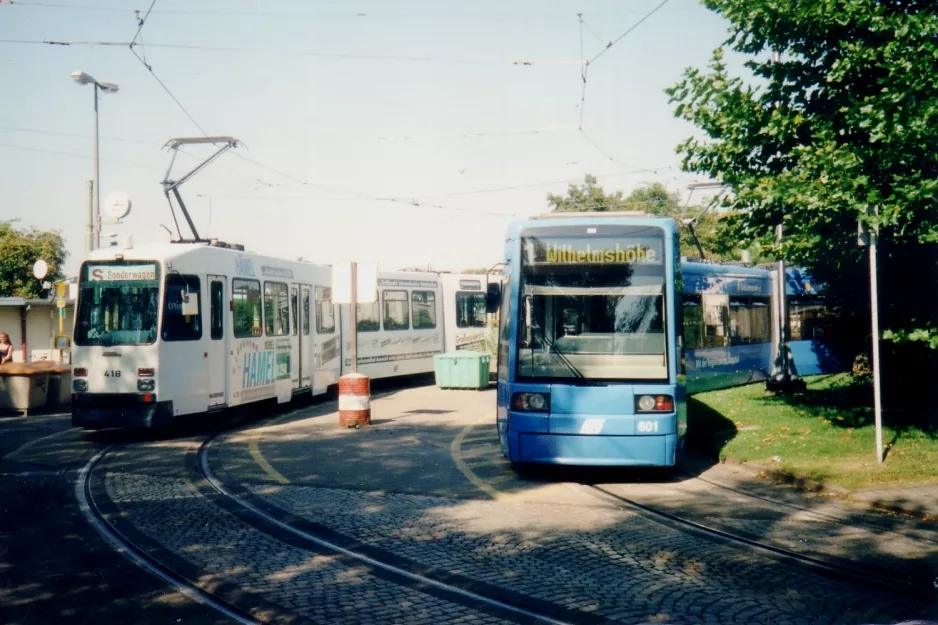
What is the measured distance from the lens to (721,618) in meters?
5.45

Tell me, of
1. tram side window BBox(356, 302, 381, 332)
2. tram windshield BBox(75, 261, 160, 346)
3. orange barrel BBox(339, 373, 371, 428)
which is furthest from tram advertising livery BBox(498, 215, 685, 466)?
tram side window BBox(356, 302, 381, 332)

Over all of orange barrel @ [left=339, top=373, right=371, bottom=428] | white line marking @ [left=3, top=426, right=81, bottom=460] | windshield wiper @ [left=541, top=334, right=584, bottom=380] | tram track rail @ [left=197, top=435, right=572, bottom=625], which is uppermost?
windshield wiper @ [left=541, top=334, right=584, bottom=380]

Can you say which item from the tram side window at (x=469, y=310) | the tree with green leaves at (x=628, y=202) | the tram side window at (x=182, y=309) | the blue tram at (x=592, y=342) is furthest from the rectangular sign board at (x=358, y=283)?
the tree with green leaves at (x=628, y=202)

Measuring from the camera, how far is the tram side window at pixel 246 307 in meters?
16.0

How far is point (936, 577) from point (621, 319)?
4476mm

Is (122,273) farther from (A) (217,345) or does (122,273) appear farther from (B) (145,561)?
(B) (145,561)

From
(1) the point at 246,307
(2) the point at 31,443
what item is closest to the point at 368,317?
(1) the point at 246,307

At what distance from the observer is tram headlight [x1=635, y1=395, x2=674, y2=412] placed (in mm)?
9773

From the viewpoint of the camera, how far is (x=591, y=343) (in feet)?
32.8

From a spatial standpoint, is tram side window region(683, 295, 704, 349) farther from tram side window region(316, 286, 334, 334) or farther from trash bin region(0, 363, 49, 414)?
trash bin region(0, 363, 49, 414)

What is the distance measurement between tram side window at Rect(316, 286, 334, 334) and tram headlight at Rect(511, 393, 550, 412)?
11.0 m

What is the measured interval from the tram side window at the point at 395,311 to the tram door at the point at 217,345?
9230 millimetres

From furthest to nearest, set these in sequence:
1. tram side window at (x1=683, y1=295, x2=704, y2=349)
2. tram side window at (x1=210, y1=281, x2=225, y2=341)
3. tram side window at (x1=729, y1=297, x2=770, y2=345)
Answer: tram side window at (x1=729, y1=297, x2=770, y2=345) → tram side window at (x1=683, y1=295, x2=704, y2=349) → tram side window at (x1=210, y1=281, x2=225, y2=341)

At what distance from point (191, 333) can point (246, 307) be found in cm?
203
